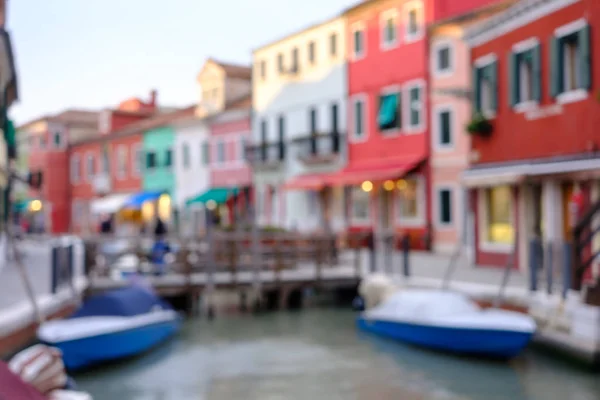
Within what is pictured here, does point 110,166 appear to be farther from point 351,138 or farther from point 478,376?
point 478,376

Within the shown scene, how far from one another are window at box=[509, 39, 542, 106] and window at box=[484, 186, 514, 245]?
1.76 m

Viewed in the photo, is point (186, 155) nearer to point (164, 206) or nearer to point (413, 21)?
point (164, 206)

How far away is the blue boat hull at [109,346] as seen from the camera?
905 centimetres

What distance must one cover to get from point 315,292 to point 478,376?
8.08 meters

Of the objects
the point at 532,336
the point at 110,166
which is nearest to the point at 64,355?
the point at 532,336

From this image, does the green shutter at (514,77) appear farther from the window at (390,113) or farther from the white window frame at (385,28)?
the white window frame at (385,28)

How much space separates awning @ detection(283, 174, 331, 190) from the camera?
23.0 metres

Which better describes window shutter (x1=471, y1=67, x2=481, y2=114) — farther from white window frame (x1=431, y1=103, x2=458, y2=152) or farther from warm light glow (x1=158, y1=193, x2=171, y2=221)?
warm light glow (x1=158, y1=193, x2=171, y2=221)

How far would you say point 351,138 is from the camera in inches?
912

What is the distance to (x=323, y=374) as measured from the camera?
30.2 feet

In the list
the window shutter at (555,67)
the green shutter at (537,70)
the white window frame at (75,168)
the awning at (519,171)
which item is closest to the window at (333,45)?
the awning at (519,171)

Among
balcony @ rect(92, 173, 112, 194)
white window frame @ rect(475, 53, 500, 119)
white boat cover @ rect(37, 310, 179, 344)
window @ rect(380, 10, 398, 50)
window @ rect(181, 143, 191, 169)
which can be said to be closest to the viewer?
white boat cover @ rect(37, 310, 179, 344)

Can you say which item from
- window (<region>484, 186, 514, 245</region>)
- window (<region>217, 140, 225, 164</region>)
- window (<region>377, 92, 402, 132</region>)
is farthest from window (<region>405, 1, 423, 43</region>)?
window (<region>217, 140, 225, 164</region>)

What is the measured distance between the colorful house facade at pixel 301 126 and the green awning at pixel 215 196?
1.46m
